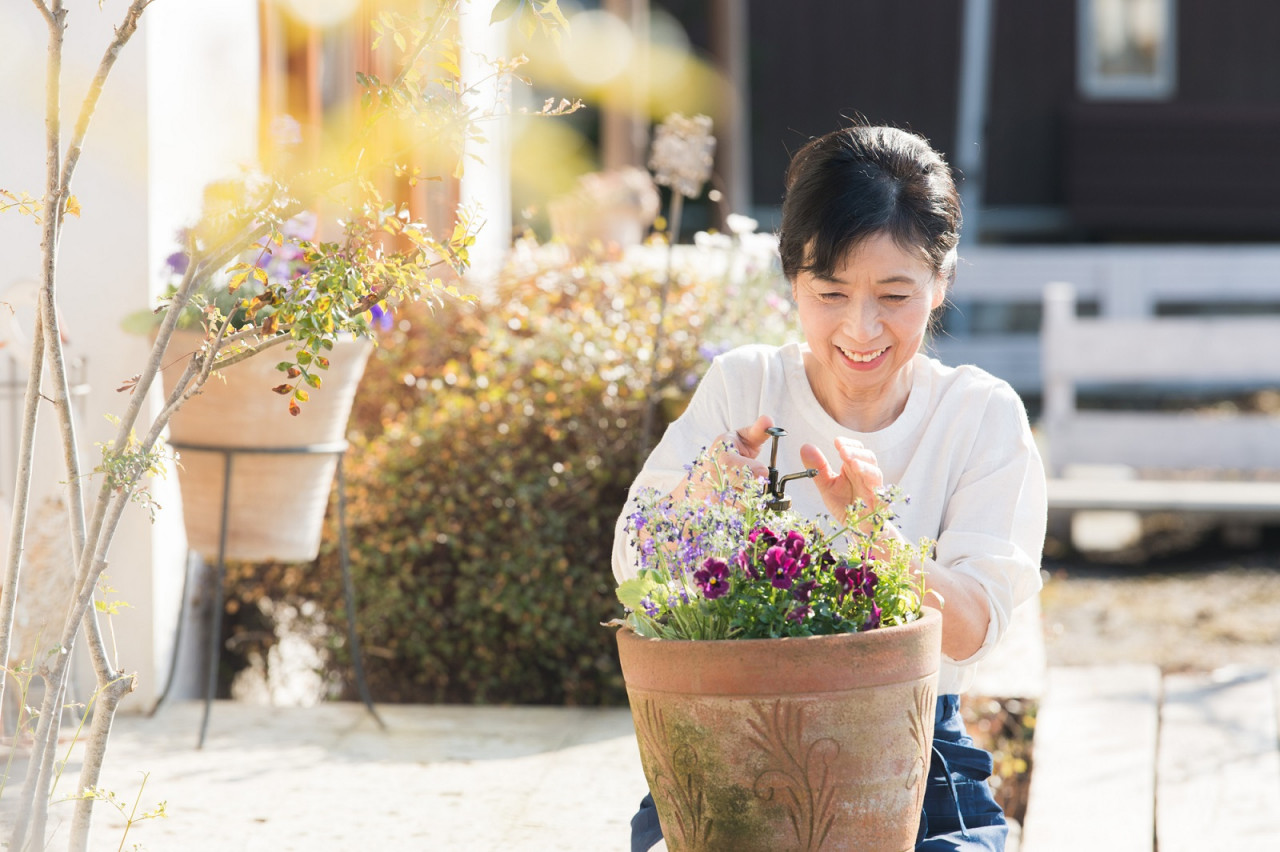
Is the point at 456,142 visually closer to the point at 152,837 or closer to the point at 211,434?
the point at 152,837

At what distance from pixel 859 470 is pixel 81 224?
94.1 inches

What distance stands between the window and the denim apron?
11481 millimetres

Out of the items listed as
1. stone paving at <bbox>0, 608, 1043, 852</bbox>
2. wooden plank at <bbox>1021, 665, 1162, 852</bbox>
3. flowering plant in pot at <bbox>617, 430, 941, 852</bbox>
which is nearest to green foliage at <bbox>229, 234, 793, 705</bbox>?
stone paving at <bbox>0, 608, 1043, 852</bbox>

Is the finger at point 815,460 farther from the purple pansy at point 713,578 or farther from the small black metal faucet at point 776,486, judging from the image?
the purple pansy at point 713,578

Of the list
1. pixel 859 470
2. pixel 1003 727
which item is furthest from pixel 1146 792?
pixel 859 470

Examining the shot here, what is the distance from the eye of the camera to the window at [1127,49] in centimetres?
1242

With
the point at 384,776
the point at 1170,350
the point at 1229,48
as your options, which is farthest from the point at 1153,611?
the point at 1229,48

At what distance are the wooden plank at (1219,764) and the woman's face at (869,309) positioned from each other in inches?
48.6

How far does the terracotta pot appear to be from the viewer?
1.33m

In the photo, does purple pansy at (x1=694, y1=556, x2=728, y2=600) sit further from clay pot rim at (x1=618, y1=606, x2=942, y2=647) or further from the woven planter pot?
the woven planter pot

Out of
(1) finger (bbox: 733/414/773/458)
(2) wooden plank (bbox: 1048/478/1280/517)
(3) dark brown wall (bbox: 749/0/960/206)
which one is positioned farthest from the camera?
(3) dark brown wall (bbox: 749/0/960/206)

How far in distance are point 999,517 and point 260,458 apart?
1.93m

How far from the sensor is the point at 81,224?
10.9 ft

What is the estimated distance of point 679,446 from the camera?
193 centimetres
